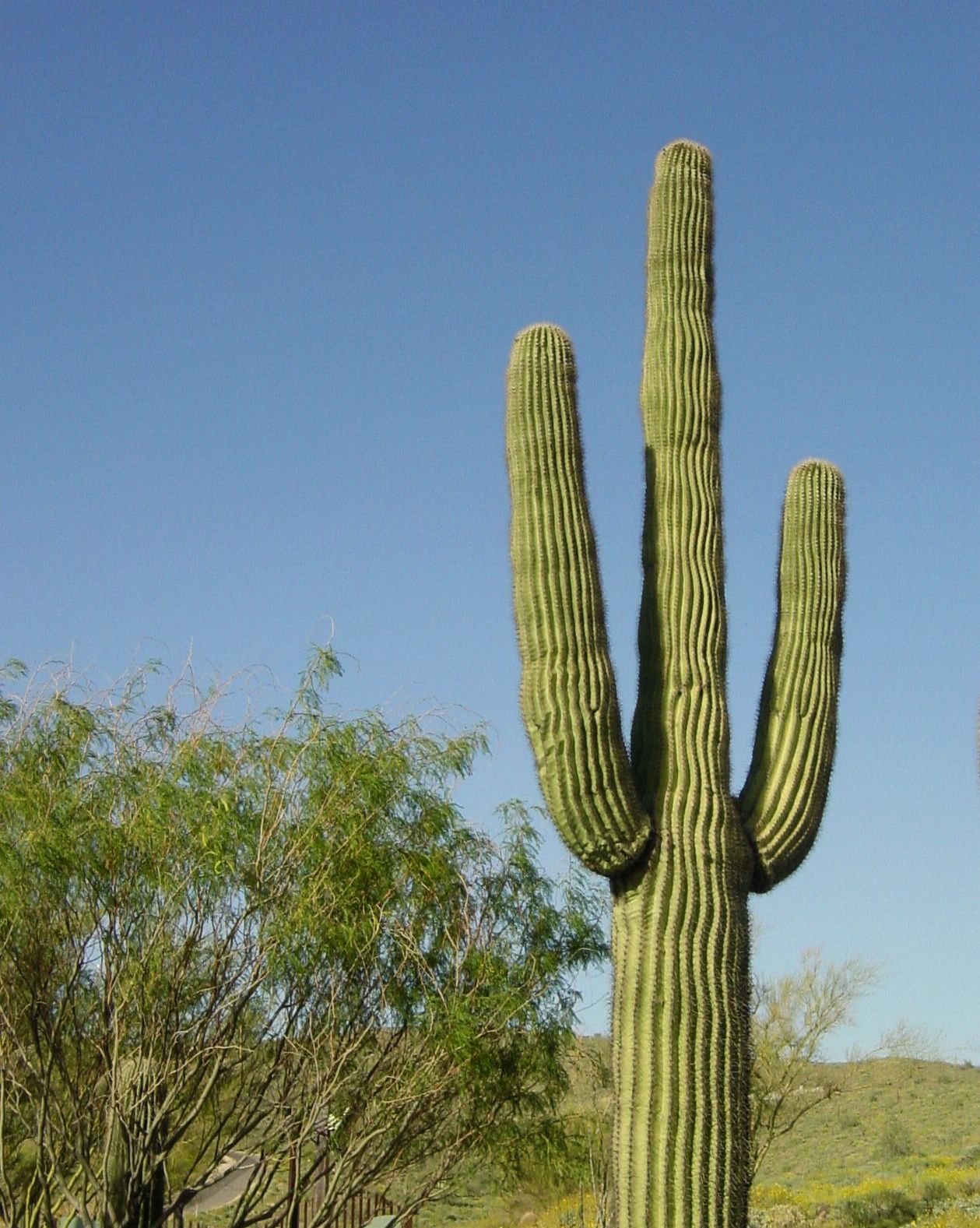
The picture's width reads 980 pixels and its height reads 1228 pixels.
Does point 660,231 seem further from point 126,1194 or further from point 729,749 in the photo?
point 126,1194

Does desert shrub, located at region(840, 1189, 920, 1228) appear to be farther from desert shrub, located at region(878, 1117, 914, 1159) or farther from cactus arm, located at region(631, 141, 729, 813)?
cactus arm, located at region(631, 141, 729, 813)

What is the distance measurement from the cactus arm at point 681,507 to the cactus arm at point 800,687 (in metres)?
0.39

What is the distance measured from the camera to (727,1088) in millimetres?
6969

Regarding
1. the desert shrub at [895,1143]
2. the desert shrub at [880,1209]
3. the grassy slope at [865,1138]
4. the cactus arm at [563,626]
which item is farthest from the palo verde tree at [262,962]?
the desert shrub at [895,1143]

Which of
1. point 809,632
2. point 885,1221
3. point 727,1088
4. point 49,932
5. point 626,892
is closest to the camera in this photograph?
point 727,1088

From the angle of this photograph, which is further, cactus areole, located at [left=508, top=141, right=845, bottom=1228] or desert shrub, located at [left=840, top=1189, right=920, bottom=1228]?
desert shrub, located at [left=840, top=1189, right=920, bottom=1228]

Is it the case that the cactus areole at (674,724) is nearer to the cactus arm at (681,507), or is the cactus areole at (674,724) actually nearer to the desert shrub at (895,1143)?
the cactus arm at (681,507)

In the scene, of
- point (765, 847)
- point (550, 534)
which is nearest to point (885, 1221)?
point (765, 847)

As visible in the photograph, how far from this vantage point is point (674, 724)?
7762mm

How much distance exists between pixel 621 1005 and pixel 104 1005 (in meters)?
4.22

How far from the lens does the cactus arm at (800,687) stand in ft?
25.7

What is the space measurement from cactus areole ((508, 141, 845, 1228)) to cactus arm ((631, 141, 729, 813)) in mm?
11

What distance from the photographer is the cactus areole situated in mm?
6891

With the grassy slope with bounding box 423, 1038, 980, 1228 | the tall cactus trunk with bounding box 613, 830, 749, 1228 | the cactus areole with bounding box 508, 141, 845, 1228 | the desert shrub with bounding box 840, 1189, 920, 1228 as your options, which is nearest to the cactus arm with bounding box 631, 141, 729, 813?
the cactus areole with bounding box 508, 141, 845, 1228
